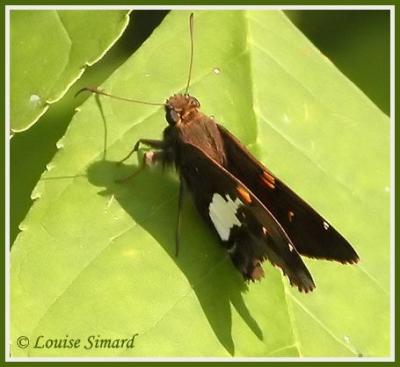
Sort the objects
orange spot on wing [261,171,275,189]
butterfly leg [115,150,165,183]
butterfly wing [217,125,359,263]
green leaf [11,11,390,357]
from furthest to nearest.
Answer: butterfly leg [115,150,165,183], orange spot on wing [261,171,275,189], butterfly wing [217,125,359,263], green leaf [11,11,390,357]

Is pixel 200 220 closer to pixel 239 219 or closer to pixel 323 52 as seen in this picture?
pixel 239 219

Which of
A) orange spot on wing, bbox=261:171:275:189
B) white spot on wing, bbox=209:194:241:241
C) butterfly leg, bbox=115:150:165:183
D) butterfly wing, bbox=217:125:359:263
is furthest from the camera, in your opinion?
butterfly leg, bbox=115:150:165:183

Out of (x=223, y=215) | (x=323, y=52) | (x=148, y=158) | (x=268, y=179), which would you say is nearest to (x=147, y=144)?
(x=148, y=158)

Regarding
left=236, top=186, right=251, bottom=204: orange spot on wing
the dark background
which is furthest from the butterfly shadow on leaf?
the dark background

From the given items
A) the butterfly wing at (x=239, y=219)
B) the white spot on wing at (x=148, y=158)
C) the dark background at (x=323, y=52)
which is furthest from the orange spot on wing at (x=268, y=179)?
the dark background at (x=323, y=52)

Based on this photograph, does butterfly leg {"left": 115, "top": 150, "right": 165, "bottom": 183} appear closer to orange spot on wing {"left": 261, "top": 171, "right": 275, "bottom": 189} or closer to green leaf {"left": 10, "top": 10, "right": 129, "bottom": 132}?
orange spot on wing {"left": 261, "top": 171, "right": 275, "bottom": 189}

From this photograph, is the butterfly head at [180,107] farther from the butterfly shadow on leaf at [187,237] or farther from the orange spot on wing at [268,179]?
the orange spot on wing at [268,179]

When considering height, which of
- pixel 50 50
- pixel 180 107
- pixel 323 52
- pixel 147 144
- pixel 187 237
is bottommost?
pixel 187 237
